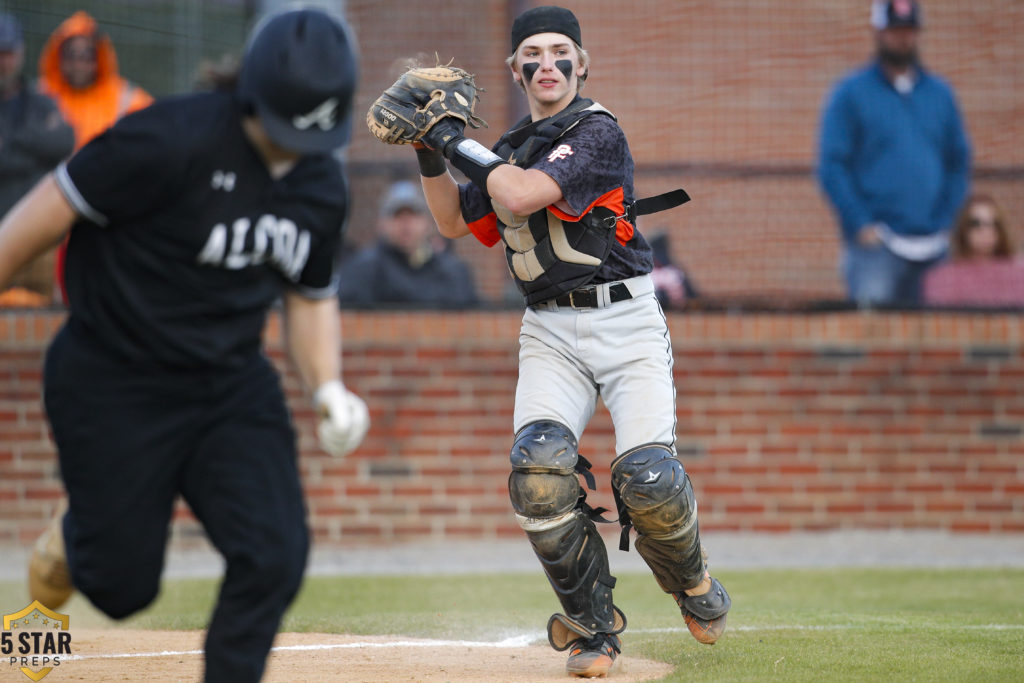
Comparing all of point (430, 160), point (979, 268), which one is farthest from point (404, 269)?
point (430, 160)

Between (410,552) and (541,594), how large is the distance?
1.65m

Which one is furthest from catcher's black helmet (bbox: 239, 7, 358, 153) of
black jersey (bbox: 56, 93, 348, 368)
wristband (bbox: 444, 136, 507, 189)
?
wristband (bbox: 444, 136, 507, 189)

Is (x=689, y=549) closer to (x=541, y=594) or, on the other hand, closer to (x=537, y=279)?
(x=537, y=279)

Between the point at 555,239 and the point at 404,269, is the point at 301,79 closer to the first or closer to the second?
the point at 555,239

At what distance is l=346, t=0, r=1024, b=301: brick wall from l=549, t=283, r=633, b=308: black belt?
4694mm

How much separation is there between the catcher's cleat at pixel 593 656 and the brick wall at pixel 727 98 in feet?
16.3

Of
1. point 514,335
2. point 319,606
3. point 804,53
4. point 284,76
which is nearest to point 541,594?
point 319,606

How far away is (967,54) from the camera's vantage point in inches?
412

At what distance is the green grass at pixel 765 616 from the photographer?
5.01m

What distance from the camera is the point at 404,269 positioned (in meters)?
9.54

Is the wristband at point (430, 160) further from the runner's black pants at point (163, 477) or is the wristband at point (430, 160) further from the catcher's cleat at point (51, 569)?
A: the catcher's cleat at point (51, 569)

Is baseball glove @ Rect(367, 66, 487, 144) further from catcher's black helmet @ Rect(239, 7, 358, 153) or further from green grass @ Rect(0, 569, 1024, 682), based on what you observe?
green grass @ Rect(0, 569, 1024, 682)

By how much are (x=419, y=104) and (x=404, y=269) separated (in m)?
4.54

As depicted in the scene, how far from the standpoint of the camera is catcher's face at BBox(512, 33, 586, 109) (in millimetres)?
5156
